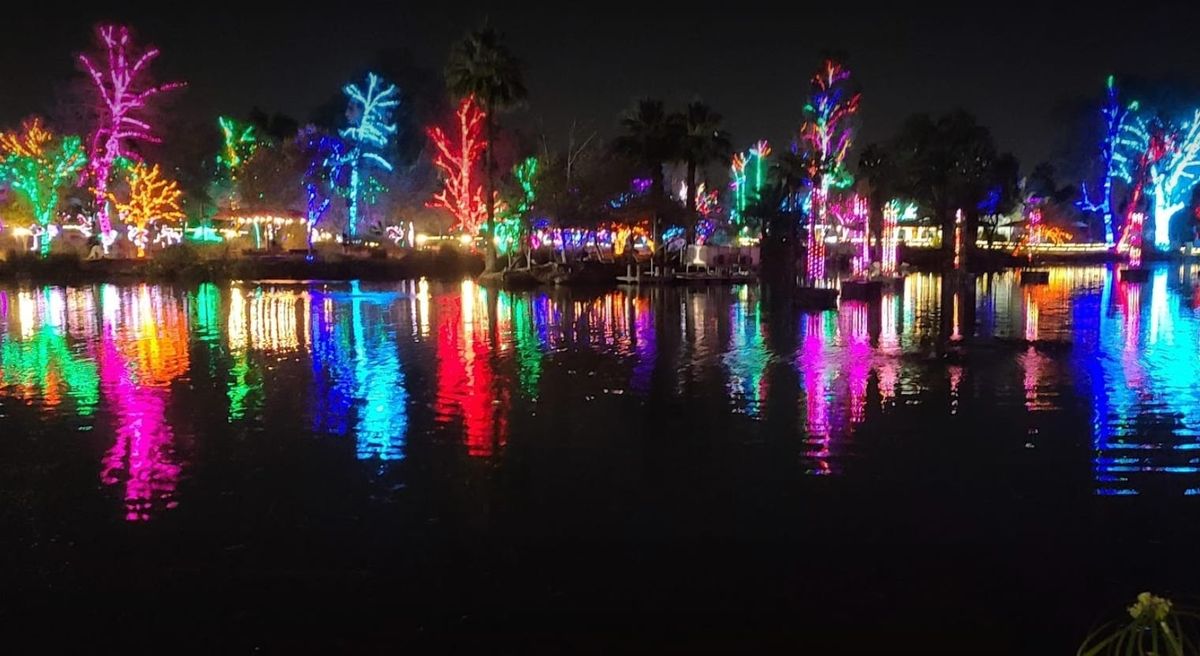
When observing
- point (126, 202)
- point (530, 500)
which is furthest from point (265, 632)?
point (126, 202)

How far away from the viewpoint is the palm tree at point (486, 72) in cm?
3953

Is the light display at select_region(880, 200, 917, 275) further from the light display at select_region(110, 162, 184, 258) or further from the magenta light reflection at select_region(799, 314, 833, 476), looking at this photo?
the light display at select_region(110, 162, 184, 258)

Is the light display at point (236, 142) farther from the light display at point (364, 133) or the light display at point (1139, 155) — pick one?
the light display at point (1139, 155)

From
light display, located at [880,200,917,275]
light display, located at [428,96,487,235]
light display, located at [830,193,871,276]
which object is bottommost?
light display, located at [880,200,917,275]

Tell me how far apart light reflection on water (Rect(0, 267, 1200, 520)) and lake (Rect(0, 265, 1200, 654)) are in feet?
0.28

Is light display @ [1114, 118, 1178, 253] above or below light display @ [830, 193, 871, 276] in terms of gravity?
above

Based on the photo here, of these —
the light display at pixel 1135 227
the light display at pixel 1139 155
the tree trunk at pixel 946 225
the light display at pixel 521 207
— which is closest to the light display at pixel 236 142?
the light display at pixel 521 207

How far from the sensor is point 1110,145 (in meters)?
66.1

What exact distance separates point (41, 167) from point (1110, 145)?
64.1 meters

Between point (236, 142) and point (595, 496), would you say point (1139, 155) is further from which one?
point (595, 496)

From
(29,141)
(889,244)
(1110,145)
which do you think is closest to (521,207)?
(889,244)

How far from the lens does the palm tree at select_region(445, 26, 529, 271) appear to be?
130 feet

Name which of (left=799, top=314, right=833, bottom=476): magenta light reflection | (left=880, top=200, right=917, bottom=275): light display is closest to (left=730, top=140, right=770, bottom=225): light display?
(left=880, top=200, right=917, bottom=275): light display

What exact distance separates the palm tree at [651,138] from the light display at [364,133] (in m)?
14.4
